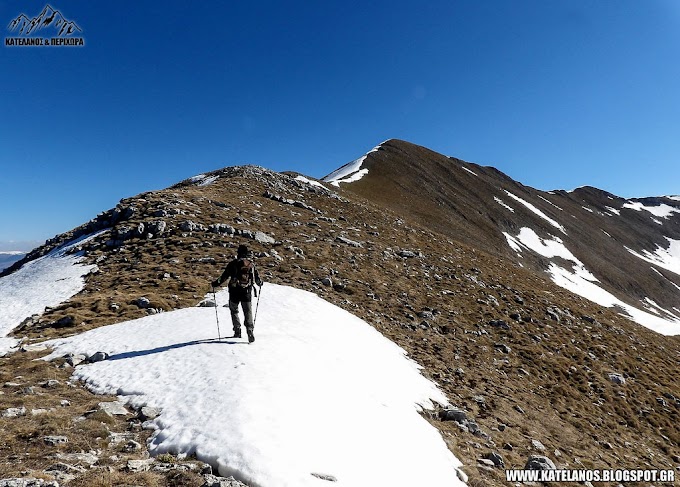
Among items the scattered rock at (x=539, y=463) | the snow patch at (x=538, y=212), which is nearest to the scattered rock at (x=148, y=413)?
the scattered rock at (x=539, y=463)

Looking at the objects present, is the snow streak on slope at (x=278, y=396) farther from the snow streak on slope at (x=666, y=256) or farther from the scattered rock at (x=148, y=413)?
the snow streak on slope at (x=666, y=256)

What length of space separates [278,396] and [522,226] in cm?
8227

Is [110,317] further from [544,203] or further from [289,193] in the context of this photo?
[544,203]

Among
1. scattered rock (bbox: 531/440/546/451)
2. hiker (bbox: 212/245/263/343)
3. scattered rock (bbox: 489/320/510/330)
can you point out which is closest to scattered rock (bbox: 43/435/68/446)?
hiker (bbox: 212/245/263/343)

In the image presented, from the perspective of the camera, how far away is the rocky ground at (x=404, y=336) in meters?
8.05

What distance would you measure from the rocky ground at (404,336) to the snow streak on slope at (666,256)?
103 meters

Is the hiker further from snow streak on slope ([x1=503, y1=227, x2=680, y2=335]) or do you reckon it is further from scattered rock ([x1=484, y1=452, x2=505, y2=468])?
snow streak on slope ([x1=503, y1=227, x2=680, y2=335])

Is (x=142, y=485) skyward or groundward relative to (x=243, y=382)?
groundward

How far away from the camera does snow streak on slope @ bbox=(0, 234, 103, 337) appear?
1655 cm

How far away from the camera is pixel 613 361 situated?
71.6ft

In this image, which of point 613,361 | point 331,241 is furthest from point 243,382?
point 613,361

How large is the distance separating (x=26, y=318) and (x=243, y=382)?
502 inches

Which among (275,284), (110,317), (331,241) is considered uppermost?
(331,241)

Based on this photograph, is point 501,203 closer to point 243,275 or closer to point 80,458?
point 243,275
